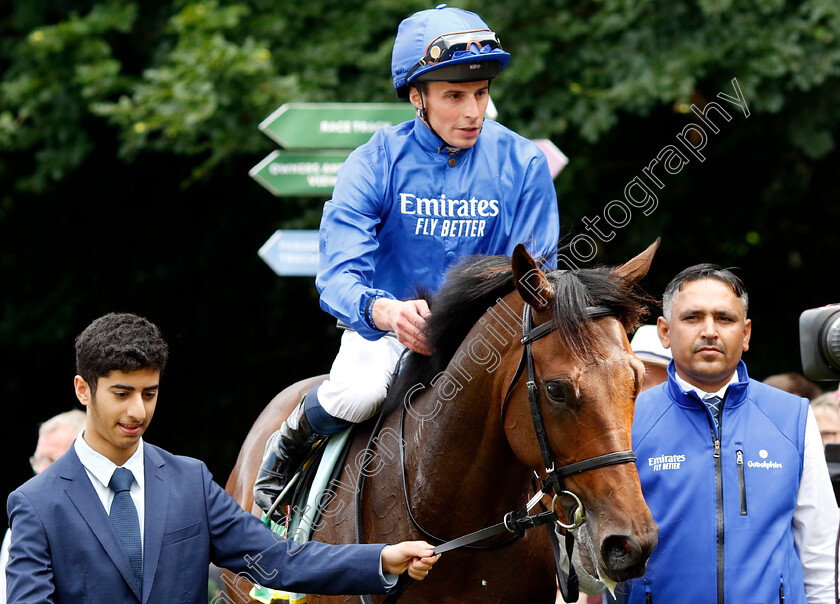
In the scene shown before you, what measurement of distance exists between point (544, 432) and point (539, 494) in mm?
212

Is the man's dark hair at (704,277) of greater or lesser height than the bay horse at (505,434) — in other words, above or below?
above

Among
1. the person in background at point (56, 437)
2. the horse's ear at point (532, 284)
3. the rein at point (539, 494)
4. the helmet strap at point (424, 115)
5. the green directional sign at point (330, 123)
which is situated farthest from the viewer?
the green directional sign at point (330, 123)

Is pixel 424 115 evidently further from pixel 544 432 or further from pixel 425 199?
pixel 544 432

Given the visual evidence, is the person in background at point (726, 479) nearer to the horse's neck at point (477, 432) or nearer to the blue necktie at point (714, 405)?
the blue necktie at point (714, 405)

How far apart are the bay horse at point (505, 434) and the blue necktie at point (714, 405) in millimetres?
634

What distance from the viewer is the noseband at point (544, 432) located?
2.69m

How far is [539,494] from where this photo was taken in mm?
2898

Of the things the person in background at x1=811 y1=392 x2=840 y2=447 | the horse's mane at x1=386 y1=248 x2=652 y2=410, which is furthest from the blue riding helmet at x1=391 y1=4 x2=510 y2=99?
the person in background at x1=811 y1=392 x2=840 y2=447

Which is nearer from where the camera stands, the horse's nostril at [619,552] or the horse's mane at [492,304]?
the horse's nostril at [619,552]

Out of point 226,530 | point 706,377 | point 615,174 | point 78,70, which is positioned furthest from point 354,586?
point 615,174

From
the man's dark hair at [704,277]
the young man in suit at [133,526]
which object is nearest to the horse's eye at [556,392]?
the young man in suit at [133,526]

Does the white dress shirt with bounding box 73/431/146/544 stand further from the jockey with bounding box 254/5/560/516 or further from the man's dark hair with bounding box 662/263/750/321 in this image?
the man's dark hair with bounding box 662/263/750/321

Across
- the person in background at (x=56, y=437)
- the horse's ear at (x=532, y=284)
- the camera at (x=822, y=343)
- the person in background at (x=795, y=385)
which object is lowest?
the person in background at (x=56, y=437)

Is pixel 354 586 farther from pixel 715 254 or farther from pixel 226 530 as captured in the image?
pixel 715 254
